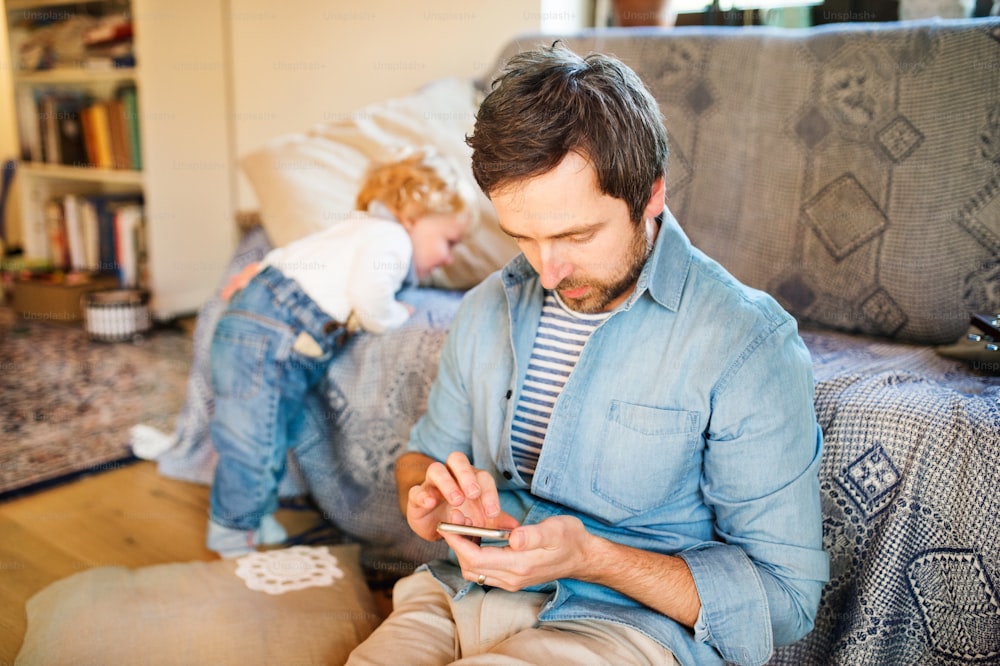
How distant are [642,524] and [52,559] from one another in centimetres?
133

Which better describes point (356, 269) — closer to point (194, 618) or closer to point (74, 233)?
point (194, 618)

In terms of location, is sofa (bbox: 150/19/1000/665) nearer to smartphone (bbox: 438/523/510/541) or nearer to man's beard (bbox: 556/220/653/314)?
man's beard (bbox: 556/220/653/314)

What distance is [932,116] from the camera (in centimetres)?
155

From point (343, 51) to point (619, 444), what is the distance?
2.46 m

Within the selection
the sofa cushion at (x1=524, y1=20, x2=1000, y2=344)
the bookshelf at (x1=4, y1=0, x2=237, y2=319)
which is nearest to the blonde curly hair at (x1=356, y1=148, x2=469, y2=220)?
the sofa cushion at (x1=524, y1=20, x2=1000, y2=344)

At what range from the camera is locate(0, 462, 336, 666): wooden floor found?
1.70 m

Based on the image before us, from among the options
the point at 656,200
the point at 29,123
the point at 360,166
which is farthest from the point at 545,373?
the point at 29,123

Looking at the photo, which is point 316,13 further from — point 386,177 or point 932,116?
point 932,116

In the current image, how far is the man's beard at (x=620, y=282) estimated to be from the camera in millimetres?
1030

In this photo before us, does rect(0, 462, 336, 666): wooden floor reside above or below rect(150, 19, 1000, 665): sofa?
below

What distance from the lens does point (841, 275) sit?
1.64 m

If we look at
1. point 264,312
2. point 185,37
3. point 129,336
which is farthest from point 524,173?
point 185,37

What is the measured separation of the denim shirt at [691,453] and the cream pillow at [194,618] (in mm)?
408

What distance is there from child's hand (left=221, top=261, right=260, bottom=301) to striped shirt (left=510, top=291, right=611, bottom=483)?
901 millimetres
